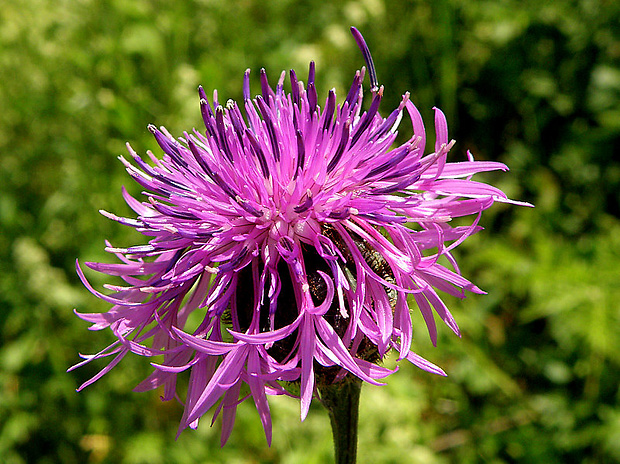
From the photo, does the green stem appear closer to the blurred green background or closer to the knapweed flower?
the knapweed flower

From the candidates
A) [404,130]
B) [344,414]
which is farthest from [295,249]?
[404,130]

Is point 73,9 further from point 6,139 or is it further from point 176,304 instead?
point 176,304

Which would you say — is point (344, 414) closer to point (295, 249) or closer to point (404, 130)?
point (295, 249)

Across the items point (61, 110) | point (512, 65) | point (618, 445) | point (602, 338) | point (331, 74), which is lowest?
point (618, 445)

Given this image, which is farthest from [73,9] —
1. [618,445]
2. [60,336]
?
[618,445]

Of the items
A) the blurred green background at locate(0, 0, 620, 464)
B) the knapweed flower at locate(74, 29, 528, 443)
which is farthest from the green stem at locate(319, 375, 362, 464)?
the blurred green background at locate(0, 0, 620, 464)

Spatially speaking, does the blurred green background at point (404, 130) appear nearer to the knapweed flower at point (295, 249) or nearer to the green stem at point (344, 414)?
the green stem at point (344, 414)
